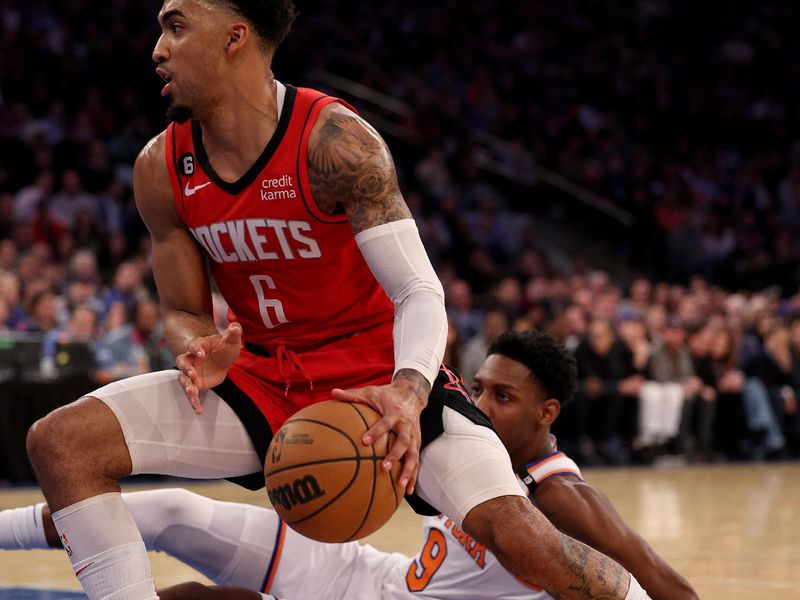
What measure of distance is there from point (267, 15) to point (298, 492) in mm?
1310

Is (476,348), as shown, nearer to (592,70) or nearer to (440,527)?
(440,527)

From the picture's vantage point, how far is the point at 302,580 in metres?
3.89

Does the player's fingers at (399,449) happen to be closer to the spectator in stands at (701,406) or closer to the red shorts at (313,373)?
the red shorts at (313,373)

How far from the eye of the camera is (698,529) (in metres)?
7.24

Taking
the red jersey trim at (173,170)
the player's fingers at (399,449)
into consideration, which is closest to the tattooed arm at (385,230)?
the player's fingers at (399,449)

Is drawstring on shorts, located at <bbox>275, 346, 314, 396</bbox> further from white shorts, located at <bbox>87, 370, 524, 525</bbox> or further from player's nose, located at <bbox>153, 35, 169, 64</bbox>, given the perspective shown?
player's nose, located at <bbox>153, 35, 169, 64</bbox>

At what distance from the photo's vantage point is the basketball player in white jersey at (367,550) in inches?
149

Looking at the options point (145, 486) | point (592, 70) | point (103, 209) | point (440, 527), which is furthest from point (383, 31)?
point (440, 527)

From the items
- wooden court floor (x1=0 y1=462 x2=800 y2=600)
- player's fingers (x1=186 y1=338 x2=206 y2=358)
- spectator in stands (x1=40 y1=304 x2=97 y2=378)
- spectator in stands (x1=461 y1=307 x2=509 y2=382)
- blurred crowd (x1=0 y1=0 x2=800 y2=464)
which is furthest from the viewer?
blurred crowd (x1=0 y1=0 x2=800 y2=464)

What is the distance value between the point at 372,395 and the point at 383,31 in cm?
1471

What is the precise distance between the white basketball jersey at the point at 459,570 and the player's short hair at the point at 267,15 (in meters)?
1.50

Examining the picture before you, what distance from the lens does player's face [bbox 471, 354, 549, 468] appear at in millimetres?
3869

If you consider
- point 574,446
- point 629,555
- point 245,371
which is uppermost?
point 245,371

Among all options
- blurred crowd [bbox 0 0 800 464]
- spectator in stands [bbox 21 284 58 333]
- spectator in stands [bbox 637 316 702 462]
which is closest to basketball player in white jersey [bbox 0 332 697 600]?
blurred crowd [bbox 0 0 800 464]
